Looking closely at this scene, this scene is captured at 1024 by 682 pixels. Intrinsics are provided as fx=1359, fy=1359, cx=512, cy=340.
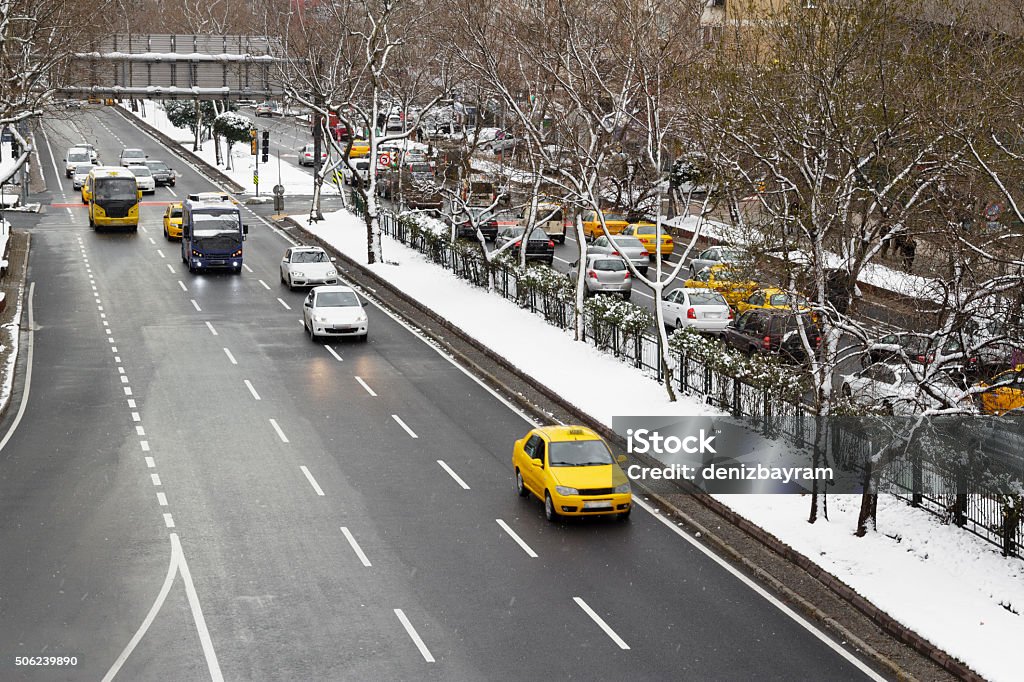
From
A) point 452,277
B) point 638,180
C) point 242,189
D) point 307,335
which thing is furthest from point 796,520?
point 242,189

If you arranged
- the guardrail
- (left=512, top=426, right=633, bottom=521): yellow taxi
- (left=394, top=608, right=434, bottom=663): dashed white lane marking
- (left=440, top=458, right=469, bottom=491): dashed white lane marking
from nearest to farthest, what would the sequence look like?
1. (left=394, top=608, right=434, bottom=663): dashed white lane marking
2. the guardrail
3. (left=512, top=426, right=633, bottom=521): yellow taxi
4. (left=440, top=458, right=469, bottom=491): dashed white lane marking

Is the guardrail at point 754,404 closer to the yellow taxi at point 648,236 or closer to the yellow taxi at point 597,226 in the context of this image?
the yellow taxi at point 648,236

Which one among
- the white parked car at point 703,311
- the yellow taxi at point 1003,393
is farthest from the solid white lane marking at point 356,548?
the white parked car at point 703,311

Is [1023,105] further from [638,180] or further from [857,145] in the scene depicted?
[638,180]

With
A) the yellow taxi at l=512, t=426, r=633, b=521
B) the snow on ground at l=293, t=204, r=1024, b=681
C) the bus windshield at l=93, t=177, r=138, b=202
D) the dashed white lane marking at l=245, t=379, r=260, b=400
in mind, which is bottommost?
the dashed white lane marking at l=245, t=379, r=260, b=400

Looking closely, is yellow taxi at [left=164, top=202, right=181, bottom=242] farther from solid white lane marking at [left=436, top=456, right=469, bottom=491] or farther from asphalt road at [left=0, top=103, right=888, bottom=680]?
solid white lane marking at [left=436, top=456, right=469, bottom=491]

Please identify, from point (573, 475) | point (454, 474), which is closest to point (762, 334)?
point (454, 474)

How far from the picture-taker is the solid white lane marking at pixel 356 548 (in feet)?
68.3

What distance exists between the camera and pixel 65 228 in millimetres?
61062

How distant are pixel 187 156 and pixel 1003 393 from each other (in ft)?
269

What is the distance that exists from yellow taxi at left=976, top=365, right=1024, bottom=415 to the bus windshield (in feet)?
149

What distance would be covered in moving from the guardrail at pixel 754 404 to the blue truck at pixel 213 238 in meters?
8.89

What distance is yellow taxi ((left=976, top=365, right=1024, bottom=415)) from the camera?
741 inches

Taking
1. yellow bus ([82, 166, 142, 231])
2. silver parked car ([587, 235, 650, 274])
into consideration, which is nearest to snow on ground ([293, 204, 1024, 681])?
silver parked car ([587, 235, 650, 274])
